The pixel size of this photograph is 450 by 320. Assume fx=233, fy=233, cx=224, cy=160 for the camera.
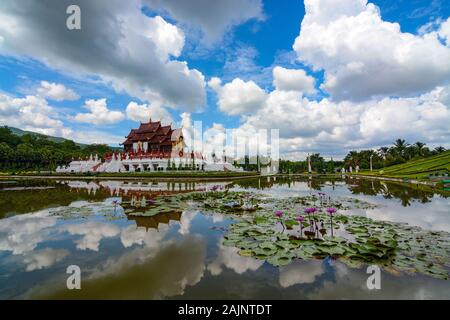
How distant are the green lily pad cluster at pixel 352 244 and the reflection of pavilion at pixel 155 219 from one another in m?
→ 2.72

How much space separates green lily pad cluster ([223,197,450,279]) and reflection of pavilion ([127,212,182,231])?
272cm

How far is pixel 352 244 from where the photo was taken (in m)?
5.77

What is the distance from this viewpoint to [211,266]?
16.3ft

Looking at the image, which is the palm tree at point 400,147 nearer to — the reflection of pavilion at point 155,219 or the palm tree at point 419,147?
the palm tree at point 419,147

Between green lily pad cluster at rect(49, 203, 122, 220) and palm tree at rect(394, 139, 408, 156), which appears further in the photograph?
palm tree at rect(394, 139, 408, 156)

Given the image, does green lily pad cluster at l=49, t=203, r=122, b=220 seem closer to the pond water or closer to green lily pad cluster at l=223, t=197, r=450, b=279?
the pond water

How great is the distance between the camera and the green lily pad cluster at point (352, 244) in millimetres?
4961

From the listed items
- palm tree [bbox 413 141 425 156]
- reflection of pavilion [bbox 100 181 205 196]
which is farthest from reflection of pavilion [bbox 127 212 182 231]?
palm tree [bbox 413 141 425 156]

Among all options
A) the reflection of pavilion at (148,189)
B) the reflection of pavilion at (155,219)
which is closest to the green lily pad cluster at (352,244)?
the reflection of pavilion at (155,219)

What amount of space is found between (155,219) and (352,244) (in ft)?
22.1

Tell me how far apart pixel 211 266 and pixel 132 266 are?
1669 mm

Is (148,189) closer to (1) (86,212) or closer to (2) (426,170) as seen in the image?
(1) (86,212)

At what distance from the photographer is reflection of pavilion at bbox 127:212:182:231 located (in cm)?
819

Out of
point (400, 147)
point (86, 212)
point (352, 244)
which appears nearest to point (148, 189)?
point (86, 212)
